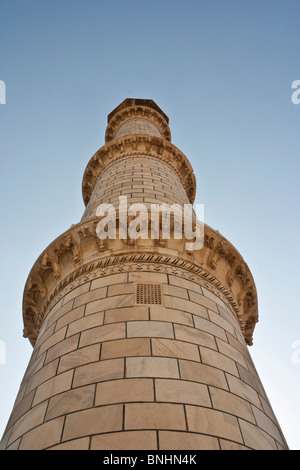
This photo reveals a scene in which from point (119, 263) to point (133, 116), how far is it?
1645 centimetres

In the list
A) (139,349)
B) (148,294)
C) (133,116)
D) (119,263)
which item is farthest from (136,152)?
(139,349)

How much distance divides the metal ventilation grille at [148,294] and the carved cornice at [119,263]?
64 cm

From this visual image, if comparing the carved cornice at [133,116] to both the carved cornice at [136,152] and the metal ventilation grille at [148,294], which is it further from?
the metal ventilation grille at [148,294]

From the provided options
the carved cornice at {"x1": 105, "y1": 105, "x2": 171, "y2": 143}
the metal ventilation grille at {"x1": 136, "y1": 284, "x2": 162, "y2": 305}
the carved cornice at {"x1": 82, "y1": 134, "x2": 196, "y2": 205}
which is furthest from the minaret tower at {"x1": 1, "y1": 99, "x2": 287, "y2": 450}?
the carved cornice at {"x1": 105, "y1": 105, "x2": 171, "y2": 143}

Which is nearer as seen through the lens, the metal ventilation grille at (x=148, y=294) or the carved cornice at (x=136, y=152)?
the metal ventilation grille at (x=148, y=294)

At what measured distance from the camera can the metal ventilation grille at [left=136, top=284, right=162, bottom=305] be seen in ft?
19.6

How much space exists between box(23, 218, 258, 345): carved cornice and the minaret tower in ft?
0.08

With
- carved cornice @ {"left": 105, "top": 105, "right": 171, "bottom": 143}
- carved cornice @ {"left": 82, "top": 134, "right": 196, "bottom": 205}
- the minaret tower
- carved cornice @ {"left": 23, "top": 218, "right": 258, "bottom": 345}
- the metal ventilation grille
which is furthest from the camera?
carved cornice @ {"left": 105, "top": 105, "right": 171, "bottom": 143}

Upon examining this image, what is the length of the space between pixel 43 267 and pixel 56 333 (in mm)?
2548

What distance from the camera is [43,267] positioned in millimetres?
8320

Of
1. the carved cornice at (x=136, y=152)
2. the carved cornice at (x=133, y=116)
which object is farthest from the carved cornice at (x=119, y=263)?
the carved cornice at (x=133, y=116)

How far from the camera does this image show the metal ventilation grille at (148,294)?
19.6ft

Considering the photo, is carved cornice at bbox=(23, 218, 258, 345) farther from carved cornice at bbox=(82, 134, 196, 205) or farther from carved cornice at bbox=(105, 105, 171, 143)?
carved cornice at bbox=(105, 105, 171, 143)

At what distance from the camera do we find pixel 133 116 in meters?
21.9
